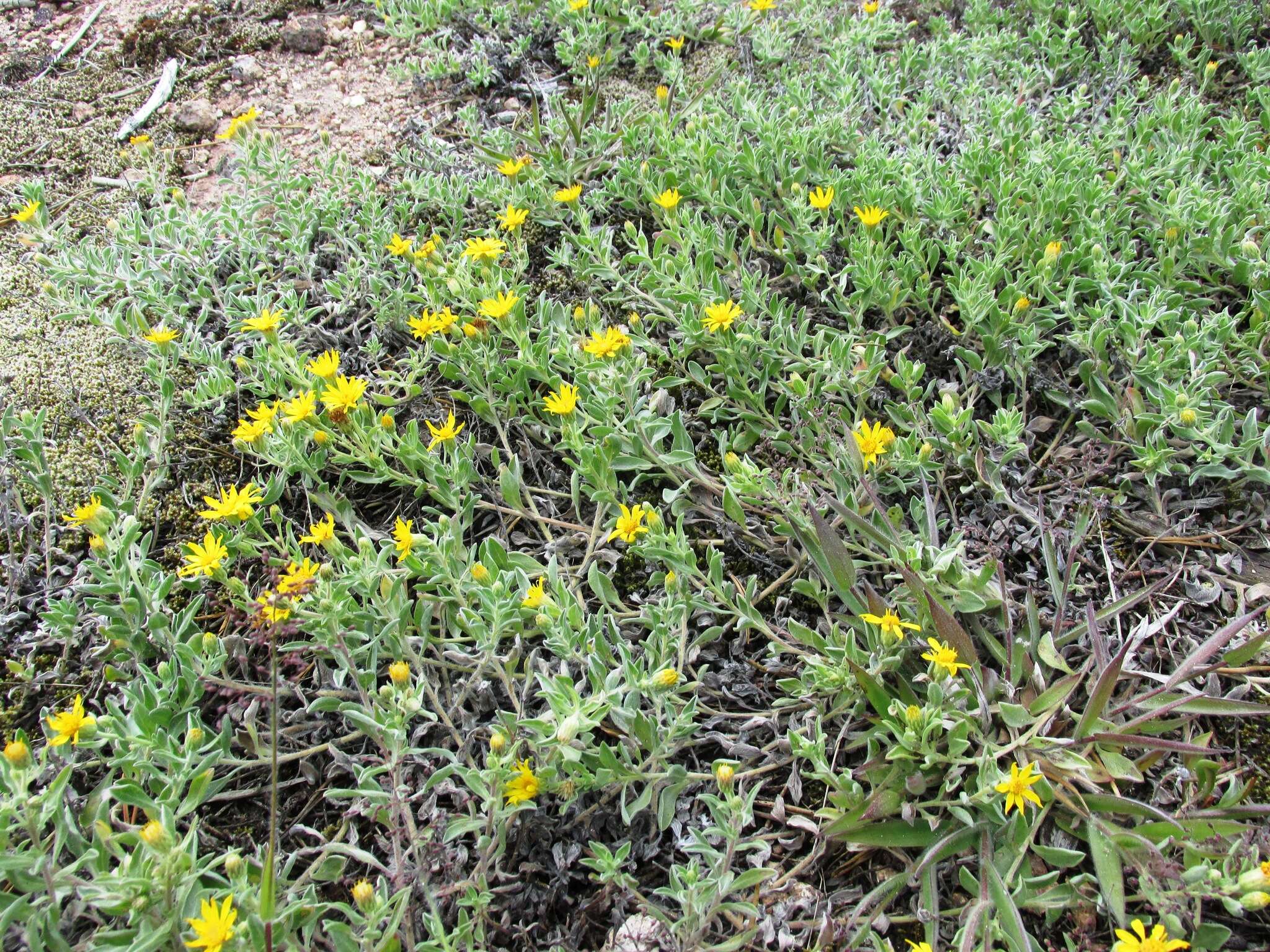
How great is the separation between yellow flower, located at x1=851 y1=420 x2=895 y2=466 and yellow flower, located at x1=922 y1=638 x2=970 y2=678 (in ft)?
1.98

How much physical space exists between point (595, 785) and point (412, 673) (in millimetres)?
654

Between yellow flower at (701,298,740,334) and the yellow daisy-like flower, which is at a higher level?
the yellow daisy-like flower

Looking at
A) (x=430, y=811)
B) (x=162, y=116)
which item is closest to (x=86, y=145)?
(x=162, y=116)

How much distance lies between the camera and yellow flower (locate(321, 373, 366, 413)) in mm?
2654

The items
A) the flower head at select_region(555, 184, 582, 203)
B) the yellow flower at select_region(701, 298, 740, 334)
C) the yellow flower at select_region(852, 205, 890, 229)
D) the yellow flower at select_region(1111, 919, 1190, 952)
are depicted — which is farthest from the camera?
the flower head at select_region(555, 184, 582, 203)

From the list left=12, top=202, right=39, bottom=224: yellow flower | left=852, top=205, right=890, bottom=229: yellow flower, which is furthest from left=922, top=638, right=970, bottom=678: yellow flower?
left=12, top=202, right=39, bottom=224: yellow flower

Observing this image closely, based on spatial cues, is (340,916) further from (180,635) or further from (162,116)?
(162,116)

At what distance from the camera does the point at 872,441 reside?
257 centimetres

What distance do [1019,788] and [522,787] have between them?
1.17 m

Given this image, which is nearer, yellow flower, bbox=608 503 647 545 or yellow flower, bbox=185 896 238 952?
yellow flower, bbox=185 896 238 952

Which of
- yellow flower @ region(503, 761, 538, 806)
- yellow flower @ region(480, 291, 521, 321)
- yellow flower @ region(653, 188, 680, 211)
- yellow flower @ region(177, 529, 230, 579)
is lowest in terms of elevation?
→ yellow flower @ region(503, 761, 538, 806)

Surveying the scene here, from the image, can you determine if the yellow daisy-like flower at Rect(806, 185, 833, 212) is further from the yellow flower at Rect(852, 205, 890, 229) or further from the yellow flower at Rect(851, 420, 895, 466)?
Result: the yellow flower at Rect(851, 420, 895, 466)

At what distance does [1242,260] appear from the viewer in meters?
2.95

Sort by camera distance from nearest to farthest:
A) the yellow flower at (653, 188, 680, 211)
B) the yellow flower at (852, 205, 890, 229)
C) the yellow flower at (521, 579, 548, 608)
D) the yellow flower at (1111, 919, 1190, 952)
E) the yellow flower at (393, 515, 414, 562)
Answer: the yellow flower at (1111, 919, 1190, 952), the yellow flower at (521, 579, 548, 608), the yellow flower at (393, 515, 414, 562), the yellow flower at (852, 205, 890, 229), the yellow flower at (653, 188, 680, 211)
